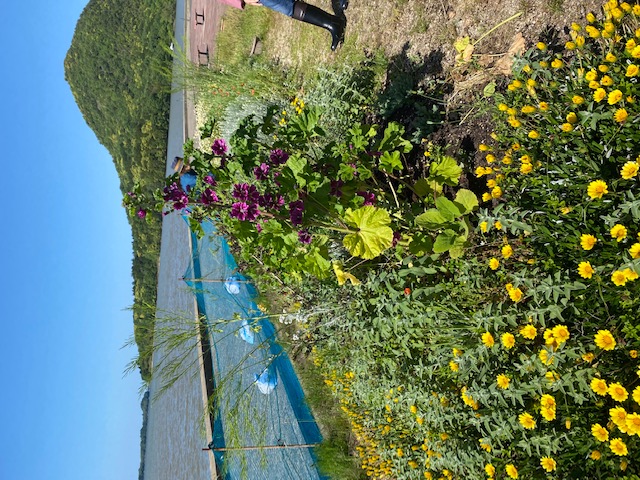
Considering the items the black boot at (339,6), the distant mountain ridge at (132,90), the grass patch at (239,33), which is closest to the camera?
the black boot at (339,6)

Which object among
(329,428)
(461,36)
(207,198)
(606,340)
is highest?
(461,36)

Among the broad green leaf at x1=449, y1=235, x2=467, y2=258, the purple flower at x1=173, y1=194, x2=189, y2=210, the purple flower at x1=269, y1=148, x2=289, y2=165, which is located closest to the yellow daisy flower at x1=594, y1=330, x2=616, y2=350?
the broad green leaf at x1=449, y1=235, x2=467, y2=258

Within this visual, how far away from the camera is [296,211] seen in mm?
2211

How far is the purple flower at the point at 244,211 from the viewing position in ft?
7.55

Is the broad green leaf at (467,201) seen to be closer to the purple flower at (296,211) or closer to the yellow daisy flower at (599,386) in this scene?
the purple flower at (296,211)

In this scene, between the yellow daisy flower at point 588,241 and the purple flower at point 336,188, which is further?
the purple flower at point 336,188

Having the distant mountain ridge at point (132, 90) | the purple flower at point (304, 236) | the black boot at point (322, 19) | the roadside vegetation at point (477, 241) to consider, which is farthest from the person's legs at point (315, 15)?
the distant mountain ridge at point (132, 90)

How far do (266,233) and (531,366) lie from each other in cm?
126

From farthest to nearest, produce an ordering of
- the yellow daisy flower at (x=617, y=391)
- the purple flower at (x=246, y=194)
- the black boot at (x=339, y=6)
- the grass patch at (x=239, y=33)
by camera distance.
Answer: the grass patch at (x=239, y=33), the black boot at (x=339, y=6), the purple flower at (x=246, y=194), the yellow daisy flower at (x=617, y=391)

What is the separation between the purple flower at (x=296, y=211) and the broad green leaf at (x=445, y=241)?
2.12ft

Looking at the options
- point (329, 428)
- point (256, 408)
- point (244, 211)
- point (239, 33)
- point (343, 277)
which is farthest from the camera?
point (239, 33)

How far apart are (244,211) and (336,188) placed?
518mm

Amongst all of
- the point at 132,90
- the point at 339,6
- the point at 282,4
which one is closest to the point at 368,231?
the point at 282,4

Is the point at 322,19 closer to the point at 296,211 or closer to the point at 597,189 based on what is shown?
the point at 296,211
